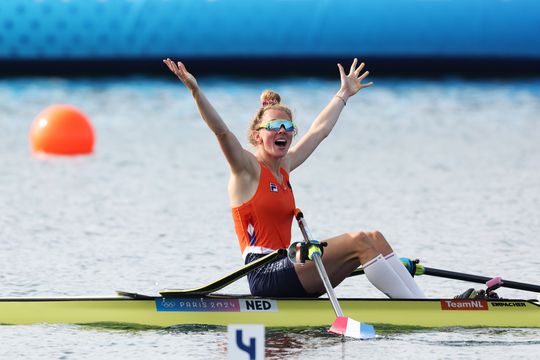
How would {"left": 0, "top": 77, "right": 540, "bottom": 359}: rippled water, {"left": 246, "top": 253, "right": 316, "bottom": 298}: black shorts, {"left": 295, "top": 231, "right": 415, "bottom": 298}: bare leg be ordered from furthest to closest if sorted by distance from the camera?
{"left": 246, "top": 253, "right": 316, "bottom": 298}: black shorts → {"left": 295, "top": 231, "right": 415, "bottom": 298}: bare leg → {"left": 0, "top": 77, "right": 540, "bottom": 359}: rippled water

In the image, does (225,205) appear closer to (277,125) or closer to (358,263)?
(277,125)

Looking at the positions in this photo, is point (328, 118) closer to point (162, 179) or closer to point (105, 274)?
point (105, 274)

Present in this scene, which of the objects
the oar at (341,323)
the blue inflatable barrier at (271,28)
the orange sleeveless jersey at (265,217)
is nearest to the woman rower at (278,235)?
the orange sleeveless jersey at (265,217)

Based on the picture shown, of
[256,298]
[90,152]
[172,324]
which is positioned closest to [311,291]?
→ [256,298]

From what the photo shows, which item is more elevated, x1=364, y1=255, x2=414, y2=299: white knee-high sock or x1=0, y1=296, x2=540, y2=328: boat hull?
x1=364, y1=255, x2=414, y2=299: white knee-high sock

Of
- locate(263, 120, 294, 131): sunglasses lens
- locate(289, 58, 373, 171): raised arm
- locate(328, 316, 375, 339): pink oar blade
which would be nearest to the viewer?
locate(328, 316, 375, 339): pink oar blade

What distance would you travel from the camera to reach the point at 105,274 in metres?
10.1

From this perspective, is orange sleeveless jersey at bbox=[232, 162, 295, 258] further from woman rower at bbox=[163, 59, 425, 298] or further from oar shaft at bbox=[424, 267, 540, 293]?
oar shaft at bbox=[424, 267, 540, 293]

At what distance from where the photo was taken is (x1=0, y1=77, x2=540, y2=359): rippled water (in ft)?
25.6

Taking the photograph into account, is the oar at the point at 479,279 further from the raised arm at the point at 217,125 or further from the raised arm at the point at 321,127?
the raised arm at the point at 217,125

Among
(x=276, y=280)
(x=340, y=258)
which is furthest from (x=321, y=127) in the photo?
(x=276, y=280)

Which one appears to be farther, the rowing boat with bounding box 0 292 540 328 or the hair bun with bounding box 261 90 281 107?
the hair bun with bounding box 261 90 281 107

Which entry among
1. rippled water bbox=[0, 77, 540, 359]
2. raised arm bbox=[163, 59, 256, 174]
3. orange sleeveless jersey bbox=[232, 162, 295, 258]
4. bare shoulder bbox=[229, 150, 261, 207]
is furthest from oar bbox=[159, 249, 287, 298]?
raised arm bbox=[163, 59, 256, 174]

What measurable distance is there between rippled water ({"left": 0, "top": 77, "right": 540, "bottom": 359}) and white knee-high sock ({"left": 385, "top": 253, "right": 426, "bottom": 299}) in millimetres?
279
